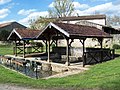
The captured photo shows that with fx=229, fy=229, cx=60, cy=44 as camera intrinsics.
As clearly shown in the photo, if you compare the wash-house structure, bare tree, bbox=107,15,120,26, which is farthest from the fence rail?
bare tree, bbox=107,15,120,26

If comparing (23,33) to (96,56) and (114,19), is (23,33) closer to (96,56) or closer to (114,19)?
(96,56)

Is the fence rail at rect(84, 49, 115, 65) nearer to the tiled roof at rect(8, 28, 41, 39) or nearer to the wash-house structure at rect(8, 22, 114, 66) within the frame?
the wash-house structure at rect(8, 22, 114, 66)

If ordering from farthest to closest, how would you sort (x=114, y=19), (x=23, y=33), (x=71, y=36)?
(x=114, y=19)
(x=23, y=33)
(x=71, y=36)

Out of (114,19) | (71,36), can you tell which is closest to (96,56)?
(71,36)

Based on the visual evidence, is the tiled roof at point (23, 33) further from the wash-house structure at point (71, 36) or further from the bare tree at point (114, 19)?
the bare tree at point (114, 19)

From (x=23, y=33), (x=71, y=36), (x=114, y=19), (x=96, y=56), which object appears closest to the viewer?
(x=71, y=36)

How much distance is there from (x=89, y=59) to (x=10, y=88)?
10.9 m

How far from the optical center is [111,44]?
39094 millimetres

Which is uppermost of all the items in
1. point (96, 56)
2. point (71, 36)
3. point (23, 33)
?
A: point (23, 33)

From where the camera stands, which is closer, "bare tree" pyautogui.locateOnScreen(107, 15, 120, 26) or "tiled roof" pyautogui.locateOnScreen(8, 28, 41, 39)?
"tiled roof" pyautogui.locateOnScreen(8, 28, 41, 39)

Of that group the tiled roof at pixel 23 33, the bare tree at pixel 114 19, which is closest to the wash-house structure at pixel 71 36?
the tiled roof at pixel 23 33

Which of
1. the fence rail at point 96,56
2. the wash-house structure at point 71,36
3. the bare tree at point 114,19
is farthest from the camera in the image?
the bare tree at point 114,19

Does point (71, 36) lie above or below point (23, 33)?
below

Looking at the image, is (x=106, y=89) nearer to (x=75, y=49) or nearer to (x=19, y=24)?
(x=75, y=49)
